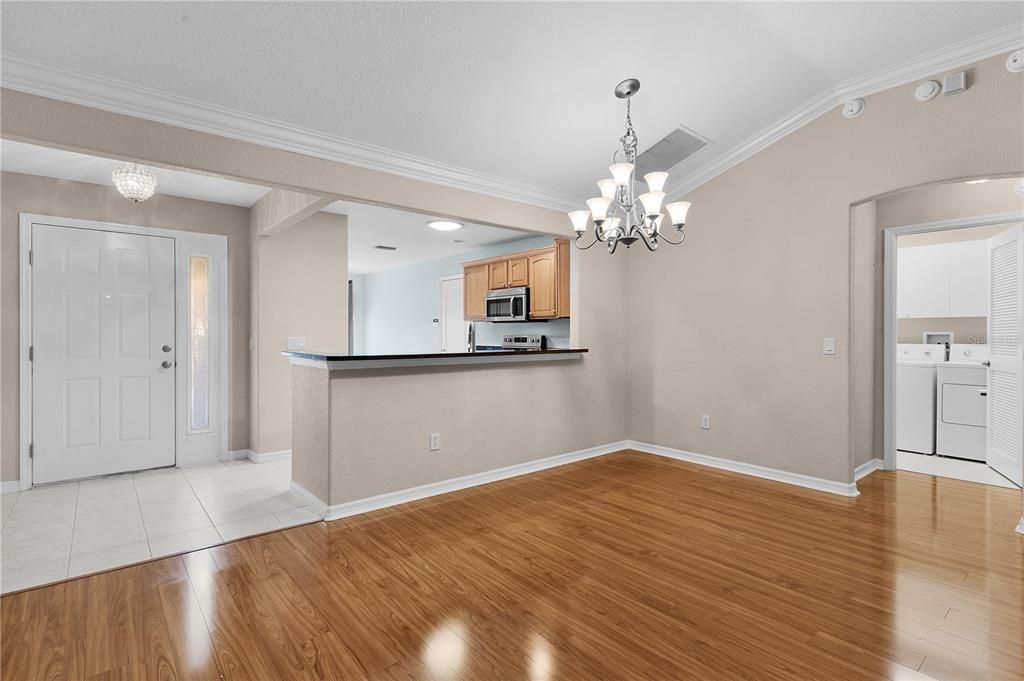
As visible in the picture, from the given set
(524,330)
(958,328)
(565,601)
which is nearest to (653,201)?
(565,601)

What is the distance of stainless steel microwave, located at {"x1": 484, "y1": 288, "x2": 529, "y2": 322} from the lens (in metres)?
5.84

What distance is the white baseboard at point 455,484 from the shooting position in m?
3.33

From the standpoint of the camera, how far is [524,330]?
6.54m

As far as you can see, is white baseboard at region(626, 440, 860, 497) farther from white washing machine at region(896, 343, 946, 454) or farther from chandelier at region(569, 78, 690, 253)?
chandelier at region(569, 78, 690, 253)

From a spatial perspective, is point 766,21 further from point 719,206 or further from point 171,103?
point 171,103

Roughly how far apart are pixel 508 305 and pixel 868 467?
12.8ft

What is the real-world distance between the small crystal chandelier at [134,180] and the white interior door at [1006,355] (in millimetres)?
6208

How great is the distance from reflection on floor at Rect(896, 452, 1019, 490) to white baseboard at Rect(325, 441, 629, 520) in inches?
102

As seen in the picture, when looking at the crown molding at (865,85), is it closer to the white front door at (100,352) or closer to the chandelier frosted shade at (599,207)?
the chandelier frosted shade at (599,207)

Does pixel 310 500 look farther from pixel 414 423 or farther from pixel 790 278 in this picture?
pixel 790 278

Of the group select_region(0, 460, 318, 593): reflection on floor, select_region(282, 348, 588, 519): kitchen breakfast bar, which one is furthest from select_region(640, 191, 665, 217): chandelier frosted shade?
select_region(0, 460, 318, 593): reflection on floor

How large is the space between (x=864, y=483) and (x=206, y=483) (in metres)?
5.30

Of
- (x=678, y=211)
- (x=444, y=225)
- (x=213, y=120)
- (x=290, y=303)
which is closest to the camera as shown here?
(x=213, y=120)

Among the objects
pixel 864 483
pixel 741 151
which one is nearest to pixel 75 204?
pixel 741 151
